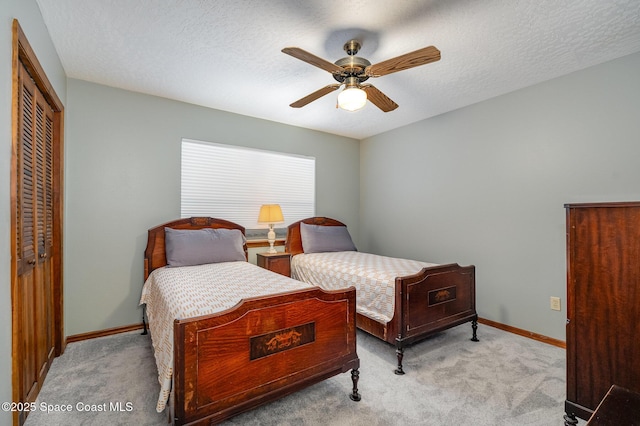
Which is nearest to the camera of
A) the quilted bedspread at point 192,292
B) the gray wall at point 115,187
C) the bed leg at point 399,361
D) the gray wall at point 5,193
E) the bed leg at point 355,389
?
the gray wall at point 5,193

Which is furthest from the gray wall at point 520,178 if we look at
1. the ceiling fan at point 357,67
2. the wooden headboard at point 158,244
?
the wooden headboard at point 158,244

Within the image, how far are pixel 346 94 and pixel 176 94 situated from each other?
6.85 ft

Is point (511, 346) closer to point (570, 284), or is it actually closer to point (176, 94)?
point (570, 284)

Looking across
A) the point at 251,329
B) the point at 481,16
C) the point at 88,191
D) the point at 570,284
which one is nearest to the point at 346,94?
the point at 481,16

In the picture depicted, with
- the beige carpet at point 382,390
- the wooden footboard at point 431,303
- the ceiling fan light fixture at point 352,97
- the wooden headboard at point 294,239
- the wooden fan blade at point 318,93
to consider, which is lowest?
the beige carpet at point 382,390

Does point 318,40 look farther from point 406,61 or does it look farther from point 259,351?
point 259,351

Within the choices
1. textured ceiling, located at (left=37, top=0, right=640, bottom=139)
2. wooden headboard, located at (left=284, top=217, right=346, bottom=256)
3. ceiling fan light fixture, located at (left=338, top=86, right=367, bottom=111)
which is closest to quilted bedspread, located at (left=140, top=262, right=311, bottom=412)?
wooden headboard, located at (left=284, top=217, right=346, bottom=256)

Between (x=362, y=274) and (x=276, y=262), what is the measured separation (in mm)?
1248

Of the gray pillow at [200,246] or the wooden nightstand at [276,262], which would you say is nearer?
the gray pillow at [200,246]

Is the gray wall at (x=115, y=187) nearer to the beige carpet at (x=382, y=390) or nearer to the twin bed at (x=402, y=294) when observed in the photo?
the beige carpet at (x=382, y=390)

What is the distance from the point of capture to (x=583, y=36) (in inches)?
84.1

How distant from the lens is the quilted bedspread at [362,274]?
2490 mm

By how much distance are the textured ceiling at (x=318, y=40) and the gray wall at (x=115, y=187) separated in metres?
0.26

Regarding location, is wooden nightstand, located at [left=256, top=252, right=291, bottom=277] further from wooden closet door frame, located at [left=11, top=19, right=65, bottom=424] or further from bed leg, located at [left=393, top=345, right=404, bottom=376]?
wooden closet door frame, located at [left=11, top=19, right=65, bottom=424]
